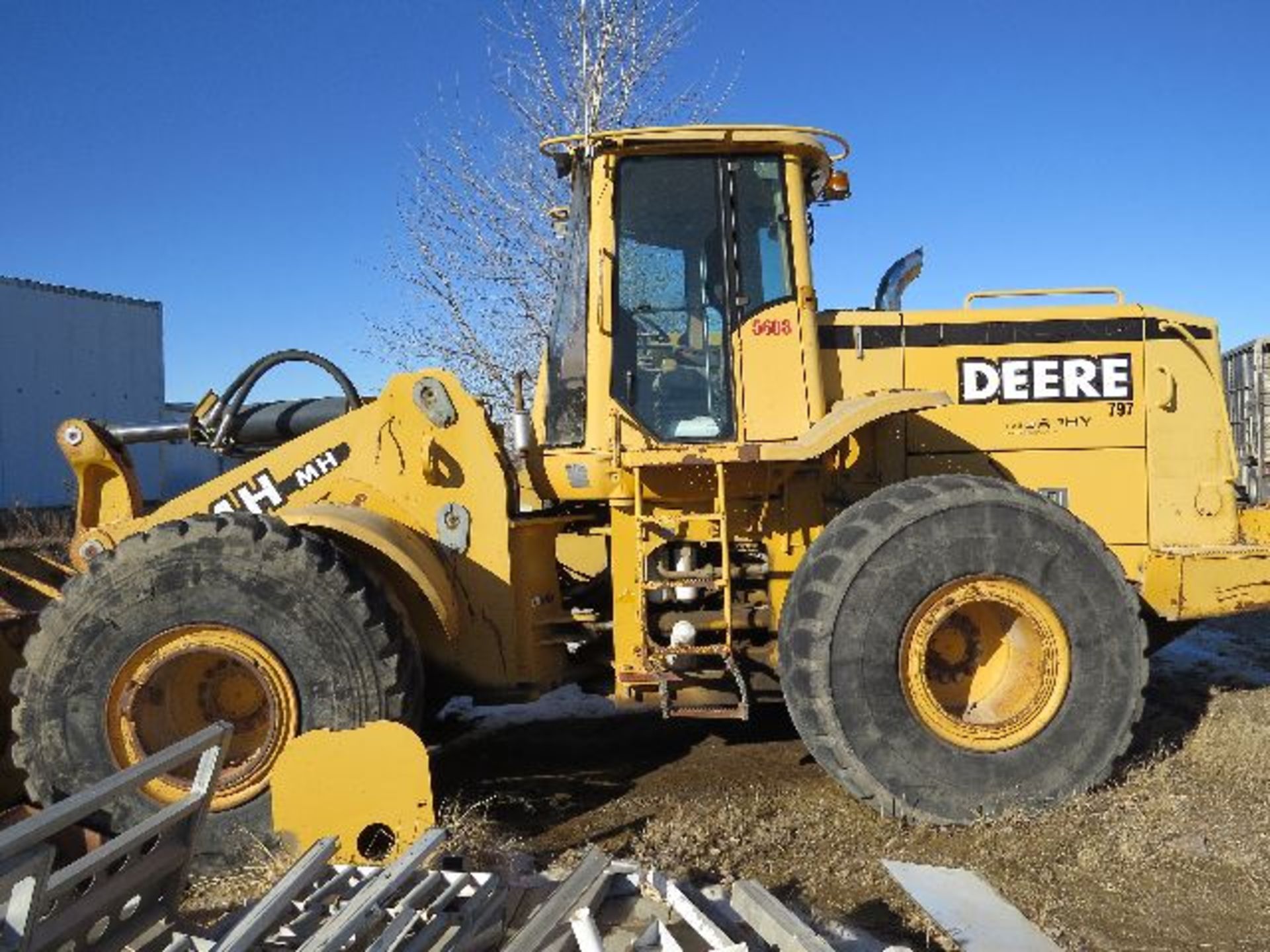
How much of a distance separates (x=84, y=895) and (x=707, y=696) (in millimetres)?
2709

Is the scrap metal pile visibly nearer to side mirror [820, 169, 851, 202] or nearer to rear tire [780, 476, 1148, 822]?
rear tire [780, 476, 1148, 822]

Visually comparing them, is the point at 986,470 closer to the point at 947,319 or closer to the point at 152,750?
the point at 947,319

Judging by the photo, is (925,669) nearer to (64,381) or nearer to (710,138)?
(710,138)

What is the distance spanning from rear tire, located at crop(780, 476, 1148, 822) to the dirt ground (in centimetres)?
18

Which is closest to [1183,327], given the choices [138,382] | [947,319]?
[947,319]

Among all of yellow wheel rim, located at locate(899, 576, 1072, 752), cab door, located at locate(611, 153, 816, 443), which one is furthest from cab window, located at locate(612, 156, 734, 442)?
yellow wheel rim, located at locate(899, 576, 1072, 752)

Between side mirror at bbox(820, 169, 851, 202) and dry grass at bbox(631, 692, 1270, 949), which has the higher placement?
side mirror at bbox(820, 169, 851, 202)

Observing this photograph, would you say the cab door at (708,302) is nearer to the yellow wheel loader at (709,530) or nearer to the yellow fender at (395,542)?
the yellow wheel loader at (709,530)

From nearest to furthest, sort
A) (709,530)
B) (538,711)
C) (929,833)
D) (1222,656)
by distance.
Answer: (929,833)
(709,530)
(538,711)
(1222,656)

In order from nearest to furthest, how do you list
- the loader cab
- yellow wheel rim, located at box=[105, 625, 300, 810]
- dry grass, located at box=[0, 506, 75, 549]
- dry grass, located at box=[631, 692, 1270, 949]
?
1. dry grass, located at box=[631, 692, 1270, 949]
2. yellow wheel rim, located at box=[105, 625, 300, 810]
3. the loader cab
4. dry grass, located at box=[0, 506, 75, 549]

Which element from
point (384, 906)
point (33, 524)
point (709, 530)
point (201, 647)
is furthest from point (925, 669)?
point (33, 524)

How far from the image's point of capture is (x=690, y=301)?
5355mm

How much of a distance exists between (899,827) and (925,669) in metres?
0.68

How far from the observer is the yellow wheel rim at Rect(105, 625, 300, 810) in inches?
181
